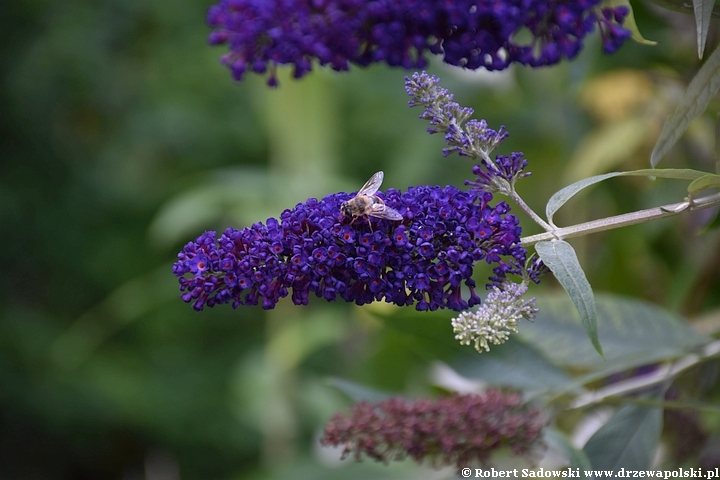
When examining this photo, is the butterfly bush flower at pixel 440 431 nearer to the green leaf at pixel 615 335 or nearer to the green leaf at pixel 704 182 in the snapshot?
the green leaf at pixel 615 335

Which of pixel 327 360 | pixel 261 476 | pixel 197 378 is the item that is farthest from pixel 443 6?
pixel 197 378

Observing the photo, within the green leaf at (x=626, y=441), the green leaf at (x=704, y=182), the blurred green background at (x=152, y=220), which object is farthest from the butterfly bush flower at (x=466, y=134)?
the blurred green background at (x=152, y=220)

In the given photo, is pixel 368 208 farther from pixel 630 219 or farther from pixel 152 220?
pixel 152 220

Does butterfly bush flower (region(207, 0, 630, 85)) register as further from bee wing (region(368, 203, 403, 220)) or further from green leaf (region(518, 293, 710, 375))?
green leaf (region(518, 293, 710, 375))

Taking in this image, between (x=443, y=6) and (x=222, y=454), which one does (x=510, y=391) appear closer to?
(x=443, y=6)

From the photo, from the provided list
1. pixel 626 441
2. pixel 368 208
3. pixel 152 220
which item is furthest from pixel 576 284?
pixel 152 220

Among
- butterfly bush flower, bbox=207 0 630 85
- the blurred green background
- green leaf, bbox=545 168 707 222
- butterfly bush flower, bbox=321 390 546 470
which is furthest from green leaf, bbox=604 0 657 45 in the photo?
the blurred green background
